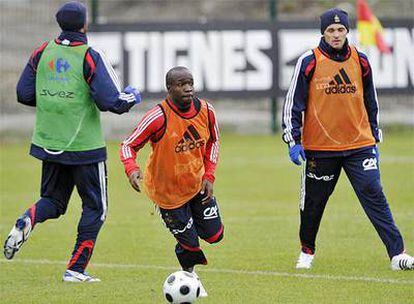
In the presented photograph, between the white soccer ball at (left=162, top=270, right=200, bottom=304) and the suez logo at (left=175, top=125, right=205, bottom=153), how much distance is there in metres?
1.28

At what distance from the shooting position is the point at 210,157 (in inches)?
380

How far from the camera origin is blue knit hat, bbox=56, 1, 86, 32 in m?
10.2

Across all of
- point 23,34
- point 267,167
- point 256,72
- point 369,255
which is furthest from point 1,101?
point 369,255

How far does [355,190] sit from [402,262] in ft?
2.50

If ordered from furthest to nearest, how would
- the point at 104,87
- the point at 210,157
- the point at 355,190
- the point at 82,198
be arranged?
the point at 355,190, the point at 82,198, the point at 104,87, the point at 210,157

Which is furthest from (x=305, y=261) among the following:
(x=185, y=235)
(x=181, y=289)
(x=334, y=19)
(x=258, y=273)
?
(x=181, y=289)

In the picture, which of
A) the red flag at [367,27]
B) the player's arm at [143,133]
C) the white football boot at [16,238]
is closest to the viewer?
the player's arm at [143,133]

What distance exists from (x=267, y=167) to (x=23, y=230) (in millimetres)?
11183

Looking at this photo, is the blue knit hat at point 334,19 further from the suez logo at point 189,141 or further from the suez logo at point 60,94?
the suez logo at point 60,94

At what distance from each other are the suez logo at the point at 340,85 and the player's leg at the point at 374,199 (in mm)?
565

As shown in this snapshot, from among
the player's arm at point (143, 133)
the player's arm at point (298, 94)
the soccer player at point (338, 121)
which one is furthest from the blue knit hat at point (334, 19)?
the player's arm at point (143, 133)

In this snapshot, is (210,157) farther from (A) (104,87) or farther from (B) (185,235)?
(A) (104,87)

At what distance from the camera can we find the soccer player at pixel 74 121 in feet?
33.5

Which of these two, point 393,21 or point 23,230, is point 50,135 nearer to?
point 23,230
